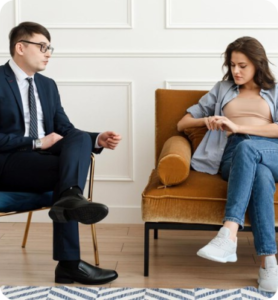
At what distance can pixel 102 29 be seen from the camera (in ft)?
12.0

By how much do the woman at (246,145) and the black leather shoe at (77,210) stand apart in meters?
0.48

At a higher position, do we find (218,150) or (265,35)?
(265,35)

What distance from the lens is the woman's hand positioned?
2811 mm

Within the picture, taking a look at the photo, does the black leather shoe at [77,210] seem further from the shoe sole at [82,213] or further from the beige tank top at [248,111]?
the beige tank top at [248,111]

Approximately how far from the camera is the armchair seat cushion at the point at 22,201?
99.5 inches

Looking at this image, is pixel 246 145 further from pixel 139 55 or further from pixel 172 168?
pixel 139 55

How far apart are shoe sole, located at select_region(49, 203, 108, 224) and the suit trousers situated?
0.46ft

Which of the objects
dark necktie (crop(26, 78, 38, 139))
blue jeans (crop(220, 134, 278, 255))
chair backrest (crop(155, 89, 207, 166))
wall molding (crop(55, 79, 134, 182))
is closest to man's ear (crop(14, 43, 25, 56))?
dark necktie (crop(26, 78, 38, 139))

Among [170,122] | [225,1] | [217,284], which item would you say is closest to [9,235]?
[170,122]

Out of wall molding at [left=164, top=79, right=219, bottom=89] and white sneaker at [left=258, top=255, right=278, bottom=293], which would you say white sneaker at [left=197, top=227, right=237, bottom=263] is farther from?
wall molding at [left=164, top=79, right=219, bottom=89]

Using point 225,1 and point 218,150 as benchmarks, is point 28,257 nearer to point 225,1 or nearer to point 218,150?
point 218,150

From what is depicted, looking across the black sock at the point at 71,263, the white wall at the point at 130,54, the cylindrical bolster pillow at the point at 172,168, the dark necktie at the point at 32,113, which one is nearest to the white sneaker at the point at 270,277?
the cylindrical bolster pillow at the point at 172,168

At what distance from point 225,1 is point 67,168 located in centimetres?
177

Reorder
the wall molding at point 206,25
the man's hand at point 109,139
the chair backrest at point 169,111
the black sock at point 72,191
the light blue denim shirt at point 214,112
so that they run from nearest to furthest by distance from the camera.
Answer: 1. the black sock at point 72,191
2. the man's hand at point 109,139
3. the light blue denim shirt at point 214,112
4. the chair backrest at point 169,111
5. the wall molding at point 206,25
